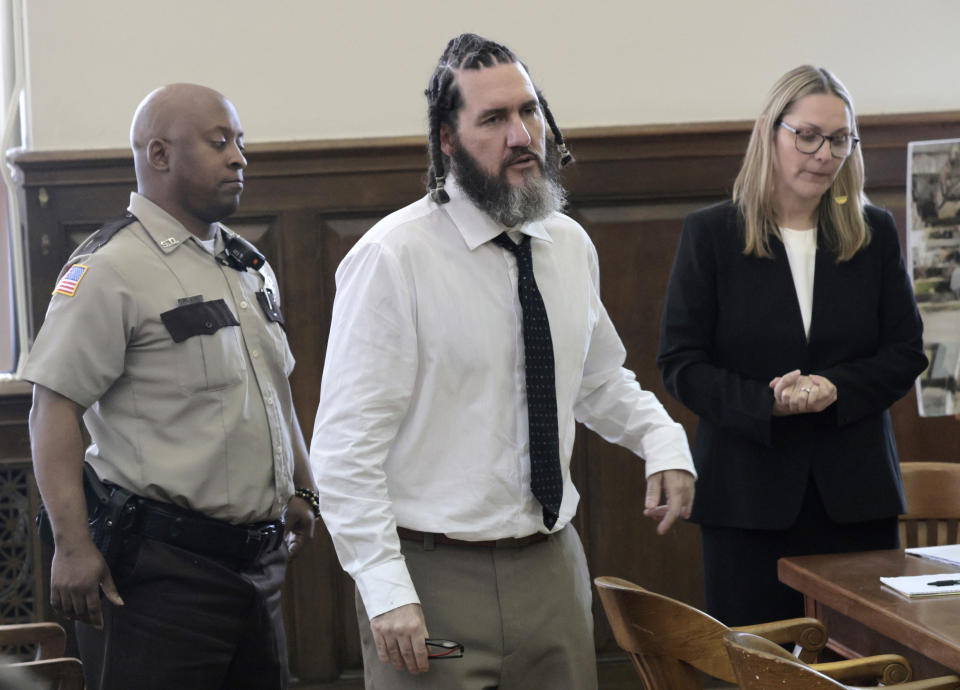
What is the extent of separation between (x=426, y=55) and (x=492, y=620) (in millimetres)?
2366

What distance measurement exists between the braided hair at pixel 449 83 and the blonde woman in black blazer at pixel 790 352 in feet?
2.98

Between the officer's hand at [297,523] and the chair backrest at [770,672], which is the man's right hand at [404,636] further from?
the officer's hand at [297,523]

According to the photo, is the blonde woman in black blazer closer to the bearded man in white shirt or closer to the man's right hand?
the bearded man in white shirt

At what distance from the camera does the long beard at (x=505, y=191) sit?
173cm

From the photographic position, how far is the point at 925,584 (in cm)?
190

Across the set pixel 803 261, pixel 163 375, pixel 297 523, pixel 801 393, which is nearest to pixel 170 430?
pixel 163 375

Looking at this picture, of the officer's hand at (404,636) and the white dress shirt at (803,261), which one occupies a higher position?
the white dress shirt at (803,261)

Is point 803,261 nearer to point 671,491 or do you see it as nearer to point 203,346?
point 671,491

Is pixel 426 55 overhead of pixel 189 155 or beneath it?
overhead

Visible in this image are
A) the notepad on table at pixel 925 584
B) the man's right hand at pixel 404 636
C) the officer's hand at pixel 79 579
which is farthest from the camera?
the officer's hand at pixel 79 579

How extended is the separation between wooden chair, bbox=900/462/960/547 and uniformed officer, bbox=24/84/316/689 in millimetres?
1496

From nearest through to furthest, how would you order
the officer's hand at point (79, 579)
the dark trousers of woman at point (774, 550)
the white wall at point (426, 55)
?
the officer's hand at point (79, 579)
the dark trousers of woman at point (774, 550)
the white wall at point (426, 55)

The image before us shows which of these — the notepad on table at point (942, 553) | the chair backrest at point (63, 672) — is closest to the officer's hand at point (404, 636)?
the chair backrest at point (63, 672)

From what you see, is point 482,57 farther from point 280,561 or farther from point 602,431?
point 280,561
